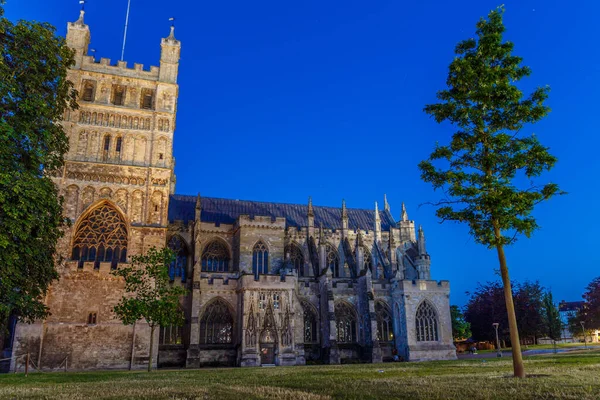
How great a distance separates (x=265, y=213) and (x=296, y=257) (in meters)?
6.47

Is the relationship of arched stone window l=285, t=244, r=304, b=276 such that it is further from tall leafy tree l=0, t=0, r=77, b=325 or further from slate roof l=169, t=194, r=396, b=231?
tall leafy tree l=0, t=0, r=77, b=325

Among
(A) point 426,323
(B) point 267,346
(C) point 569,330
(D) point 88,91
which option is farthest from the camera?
(C) point 569,330

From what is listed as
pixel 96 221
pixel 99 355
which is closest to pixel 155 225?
pixel 96 221

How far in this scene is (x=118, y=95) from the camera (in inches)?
1513

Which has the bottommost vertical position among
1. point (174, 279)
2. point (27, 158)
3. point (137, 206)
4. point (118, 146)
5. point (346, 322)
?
point (346, 322)

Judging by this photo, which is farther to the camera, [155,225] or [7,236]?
[155,225]

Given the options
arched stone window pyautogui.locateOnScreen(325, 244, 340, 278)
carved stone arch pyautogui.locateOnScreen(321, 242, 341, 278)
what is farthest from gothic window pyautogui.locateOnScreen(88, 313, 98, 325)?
→ arched stone window pyautogui.locateOnScreen(325, 244, 340, 278)

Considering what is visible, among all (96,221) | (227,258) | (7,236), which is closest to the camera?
(7,236)

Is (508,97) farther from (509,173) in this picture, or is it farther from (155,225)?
(155,225)

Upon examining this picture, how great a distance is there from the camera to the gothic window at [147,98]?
38.7 metres

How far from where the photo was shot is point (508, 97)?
15516mm

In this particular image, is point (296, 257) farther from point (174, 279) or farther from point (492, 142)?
point (492, 142)

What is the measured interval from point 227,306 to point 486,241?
24.0m

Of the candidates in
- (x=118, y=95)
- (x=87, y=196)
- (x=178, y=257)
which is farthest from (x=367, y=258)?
(x=118, y=95)
